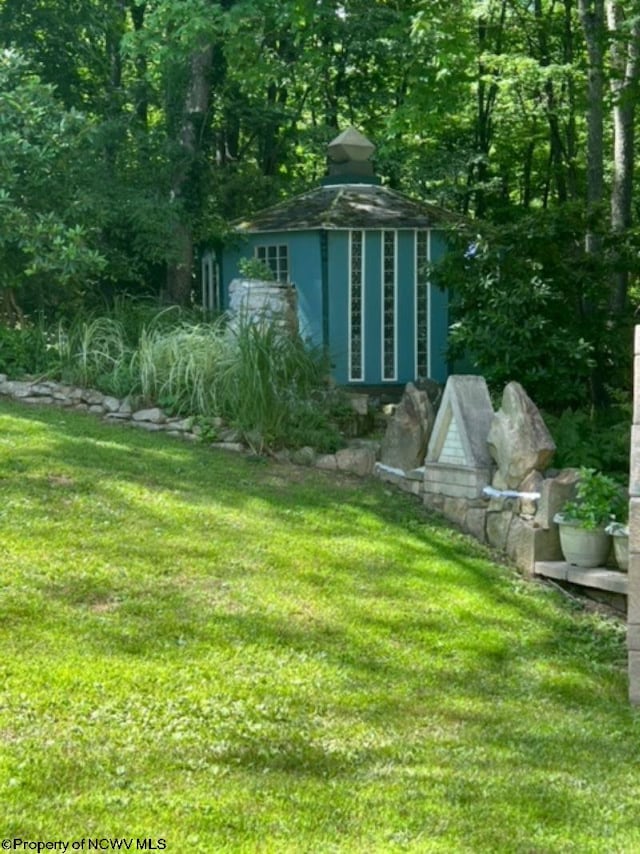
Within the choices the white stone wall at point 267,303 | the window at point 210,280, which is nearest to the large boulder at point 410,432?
the white stone wall at point 267,303

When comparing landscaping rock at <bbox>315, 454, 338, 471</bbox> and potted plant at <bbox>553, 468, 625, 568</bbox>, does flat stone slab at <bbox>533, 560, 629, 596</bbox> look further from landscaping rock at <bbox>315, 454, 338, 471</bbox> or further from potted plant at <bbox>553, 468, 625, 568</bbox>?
landscaping rock at <bbox>315, 454, 338, 471</bbox>

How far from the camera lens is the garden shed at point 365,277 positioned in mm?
12398

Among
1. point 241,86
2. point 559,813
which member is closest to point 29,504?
point 559,813

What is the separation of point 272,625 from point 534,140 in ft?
47.6

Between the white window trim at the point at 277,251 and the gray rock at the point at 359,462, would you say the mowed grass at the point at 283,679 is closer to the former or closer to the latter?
the gray rock at the point at 359,462

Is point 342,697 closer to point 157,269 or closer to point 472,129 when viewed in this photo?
point 157,269

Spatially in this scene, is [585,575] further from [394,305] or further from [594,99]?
[594,99]

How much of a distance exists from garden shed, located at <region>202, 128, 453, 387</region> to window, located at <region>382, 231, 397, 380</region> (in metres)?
0.01

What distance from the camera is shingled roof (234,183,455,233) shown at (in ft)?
Answer: 40.5

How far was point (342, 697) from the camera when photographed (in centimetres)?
488

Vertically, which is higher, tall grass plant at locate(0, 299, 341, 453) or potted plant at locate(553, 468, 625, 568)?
tall grass plant at locate(0, 299, 341, 453)

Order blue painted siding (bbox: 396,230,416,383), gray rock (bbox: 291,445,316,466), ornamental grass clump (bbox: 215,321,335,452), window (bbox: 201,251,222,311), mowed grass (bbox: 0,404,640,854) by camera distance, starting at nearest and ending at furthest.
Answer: mowed grass (bbox: 0,404,640,854) < gray rock (bbox: 291,445,316,466) < ornamental grass clump (bbox: 215,321,335,452) < blue painted siding (bbox: 396,230,416,383) < window (bbox: 201,251,222,311)

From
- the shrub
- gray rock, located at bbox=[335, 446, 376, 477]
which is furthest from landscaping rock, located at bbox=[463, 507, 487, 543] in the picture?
gray rock, located at bbox=[335, 446, 376, 477]

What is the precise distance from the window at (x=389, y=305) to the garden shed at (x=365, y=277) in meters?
0.01
